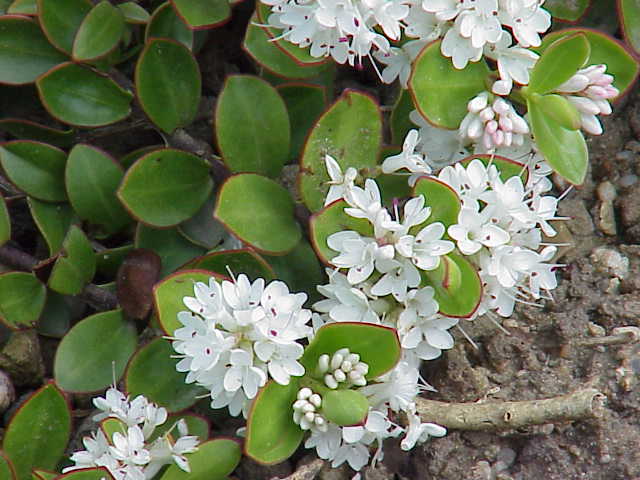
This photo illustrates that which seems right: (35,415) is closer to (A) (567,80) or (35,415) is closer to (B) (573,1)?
(A) (567,80)

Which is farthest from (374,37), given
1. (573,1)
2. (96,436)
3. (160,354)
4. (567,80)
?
(96,436)

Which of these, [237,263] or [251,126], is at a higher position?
[251,126]

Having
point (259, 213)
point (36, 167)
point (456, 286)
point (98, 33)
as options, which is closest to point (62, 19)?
point (98, 33)

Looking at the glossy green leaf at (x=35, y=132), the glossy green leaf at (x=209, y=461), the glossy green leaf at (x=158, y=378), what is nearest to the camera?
the glossy green leaf at (x=209, y=461)

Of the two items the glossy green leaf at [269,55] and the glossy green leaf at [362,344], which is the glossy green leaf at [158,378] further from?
the glossy green leaf at [269,55]

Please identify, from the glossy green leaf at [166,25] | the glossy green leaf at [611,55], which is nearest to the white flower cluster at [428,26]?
the glossy green leaf at [611,55]

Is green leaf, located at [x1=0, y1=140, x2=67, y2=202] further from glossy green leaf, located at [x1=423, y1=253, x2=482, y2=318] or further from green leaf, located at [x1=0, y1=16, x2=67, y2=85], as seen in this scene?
glossy green leaf, located at [x1=423, y1=253, x2=482, y2=318]

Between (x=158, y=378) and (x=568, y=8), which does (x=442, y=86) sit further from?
(x=158, y=378)
